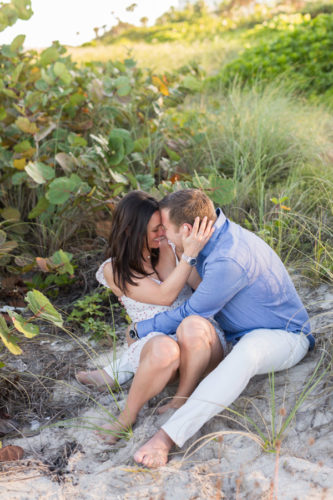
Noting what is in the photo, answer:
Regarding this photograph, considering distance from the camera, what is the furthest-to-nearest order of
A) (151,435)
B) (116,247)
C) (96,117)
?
(96,117) → (116,247) → (151,435)

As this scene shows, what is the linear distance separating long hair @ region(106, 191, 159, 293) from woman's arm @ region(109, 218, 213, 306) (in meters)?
0.06

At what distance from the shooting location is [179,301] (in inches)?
117

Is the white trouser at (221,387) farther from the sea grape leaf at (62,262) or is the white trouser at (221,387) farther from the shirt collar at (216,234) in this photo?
the sea grape leaf at (62,262)

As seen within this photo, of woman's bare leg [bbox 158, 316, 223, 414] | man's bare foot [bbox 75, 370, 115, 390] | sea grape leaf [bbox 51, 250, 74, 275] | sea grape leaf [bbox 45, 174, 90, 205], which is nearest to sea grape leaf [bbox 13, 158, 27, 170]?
sea grape leaf [bbox 45, 174, 90, 205]

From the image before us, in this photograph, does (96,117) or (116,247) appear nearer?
(116,247)

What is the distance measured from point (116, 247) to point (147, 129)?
213 centimetres

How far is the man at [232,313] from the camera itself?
237 cm

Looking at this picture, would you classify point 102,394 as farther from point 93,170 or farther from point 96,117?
point 96,117

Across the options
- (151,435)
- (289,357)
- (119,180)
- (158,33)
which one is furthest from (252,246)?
(158,33)

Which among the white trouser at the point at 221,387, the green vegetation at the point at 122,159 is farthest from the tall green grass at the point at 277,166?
the white trouser at the point at 221,387

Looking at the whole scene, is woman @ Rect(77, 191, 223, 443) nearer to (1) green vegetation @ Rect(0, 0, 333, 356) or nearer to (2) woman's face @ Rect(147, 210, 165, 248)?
(2) woman's face @ Rect(147, 210, 165, 248)

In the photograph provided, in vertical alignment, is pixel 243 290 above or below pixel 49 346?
above

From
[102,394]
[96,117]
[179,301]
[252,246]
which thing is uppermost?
[96,117]

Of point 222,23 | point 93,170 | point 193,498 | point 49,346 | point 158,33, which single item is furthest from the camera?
point 158,33
